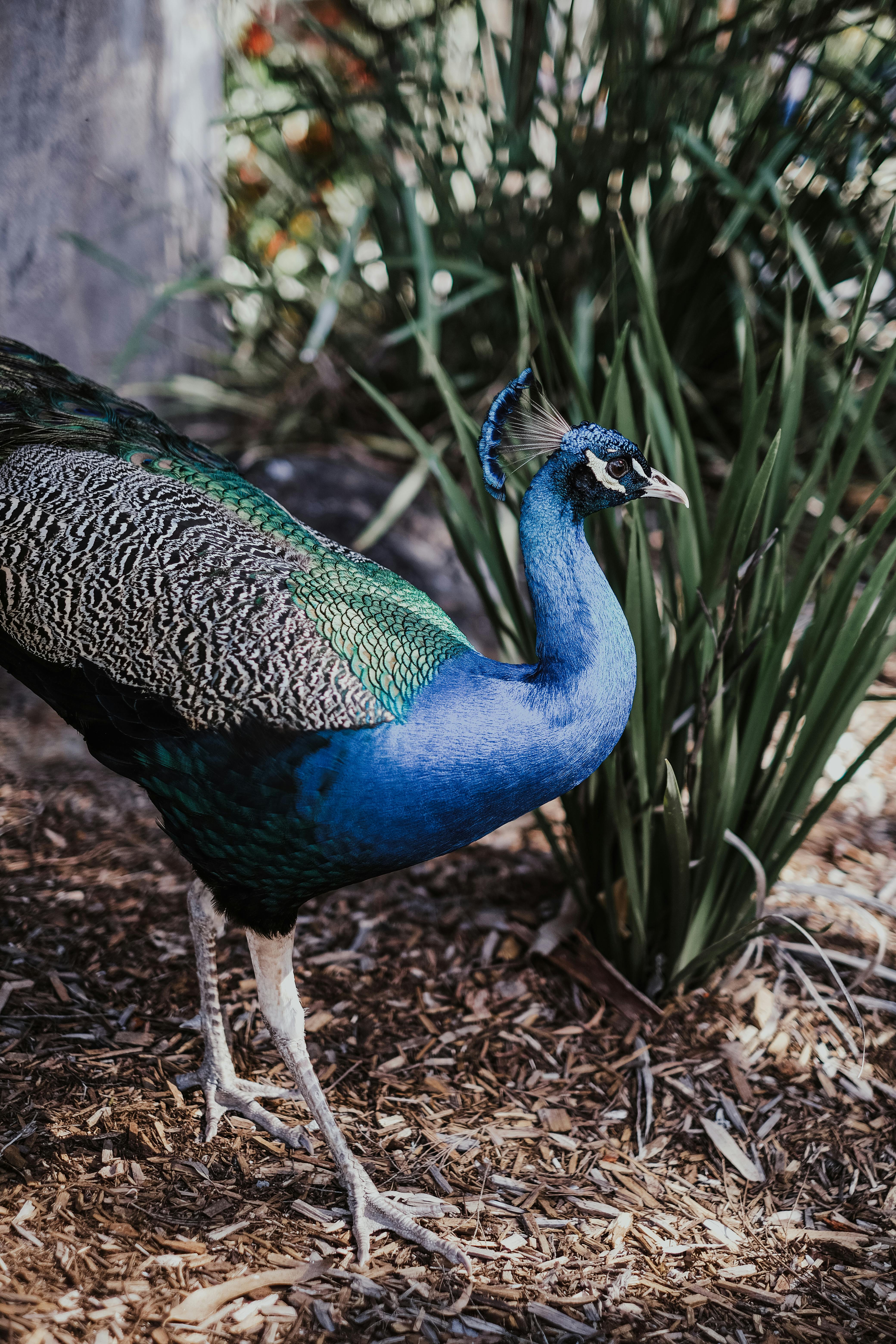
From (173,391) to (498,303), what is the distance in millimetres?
1186

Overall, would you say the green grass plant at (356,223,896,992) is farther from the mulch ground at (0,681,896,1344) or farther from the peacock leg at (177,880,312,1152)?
the peacock leg at (177,880,312,1152)

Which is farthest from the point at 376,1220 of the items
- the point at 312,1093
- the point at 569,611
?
the point at 569,611

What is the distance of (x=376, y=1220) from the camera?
183 cm

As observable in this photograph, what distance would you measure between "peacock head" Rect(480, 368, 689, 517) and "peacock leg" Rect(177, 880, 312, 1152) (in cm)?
97

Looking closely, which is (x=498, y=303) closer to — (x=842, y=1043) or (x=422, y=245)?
(x=422, y=245)

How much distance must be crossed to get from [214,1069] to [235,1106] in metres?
0.08

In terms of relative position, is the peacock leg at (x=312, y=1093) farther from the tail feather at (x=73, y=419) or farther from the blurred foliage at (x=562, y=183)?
the blurred foliage at (x=562, y=183)

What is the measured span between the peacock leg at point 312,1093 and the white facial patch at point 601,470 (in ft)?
3.11

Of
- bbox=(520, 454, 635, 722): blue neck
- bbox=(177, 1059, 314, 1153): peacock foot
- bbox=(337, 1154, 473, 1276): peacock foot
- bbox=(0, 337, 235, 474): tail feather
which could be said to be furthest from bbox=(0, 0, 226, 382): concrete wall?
bbox=(337, 1154, 473, 1276): peacock foot

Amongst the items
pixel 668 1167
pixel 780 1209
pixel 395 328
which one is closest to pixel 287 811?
pixel 668 1167

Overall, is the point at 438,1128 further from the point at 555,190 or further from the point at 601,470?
the point at 555,190

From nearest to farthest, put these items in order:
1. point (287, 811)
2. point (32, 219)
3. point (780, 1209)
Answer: point (287, 811) → point (780, 1209) → point (32, 219)

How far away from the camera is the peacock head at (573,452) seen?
178 cm

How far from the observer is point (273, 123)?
12.0 ft
